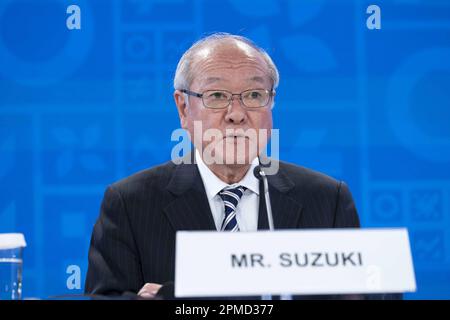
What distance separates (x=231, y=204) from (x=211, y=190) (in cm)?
12

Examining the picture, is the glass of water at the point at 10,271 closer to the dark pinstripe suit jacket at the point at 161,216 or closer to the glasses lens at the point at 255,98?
the dark pinstripe suit jacket at the point at 161,216

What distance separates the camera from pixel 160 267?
6.73 feet

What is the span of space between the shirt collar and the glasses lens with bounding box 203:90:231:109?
0.17 meters

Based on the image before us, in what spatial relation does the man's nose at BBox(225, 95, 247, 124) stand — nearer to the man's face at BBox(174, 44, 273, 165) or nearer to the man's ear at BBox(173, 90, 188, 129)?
the man's face at BBox(174, 44, 273, 165)

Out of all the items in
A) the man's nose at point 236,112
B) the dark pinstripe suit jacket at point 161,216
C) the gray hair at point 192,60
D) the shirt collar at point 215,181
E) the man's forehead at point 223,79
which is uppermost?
the gray hair at point 192,60

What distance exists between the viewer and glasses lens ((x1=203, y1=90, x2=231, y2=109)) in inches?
89.0

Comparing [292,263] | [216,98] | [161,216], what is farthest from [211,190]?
[292,263]

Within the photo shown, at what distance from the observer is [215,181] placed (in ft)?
7.30

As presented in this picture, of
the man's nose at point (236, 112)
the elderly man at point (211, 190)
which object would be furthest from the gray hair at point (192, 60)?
the man's nose at point (236, 112)

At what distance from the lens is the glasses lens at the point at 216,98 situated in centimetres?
226

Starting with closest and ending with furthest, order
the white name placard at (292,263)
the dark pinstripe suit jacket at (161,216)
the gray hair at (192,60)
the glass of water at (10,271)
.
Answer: the white name placard at (292,263)
the glass of water at (10,271)
the dark pinstripe suit jacket at (161,216)
the gray hair at (192,60)

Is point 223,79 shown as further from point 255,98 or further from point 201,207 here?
point 201,207
